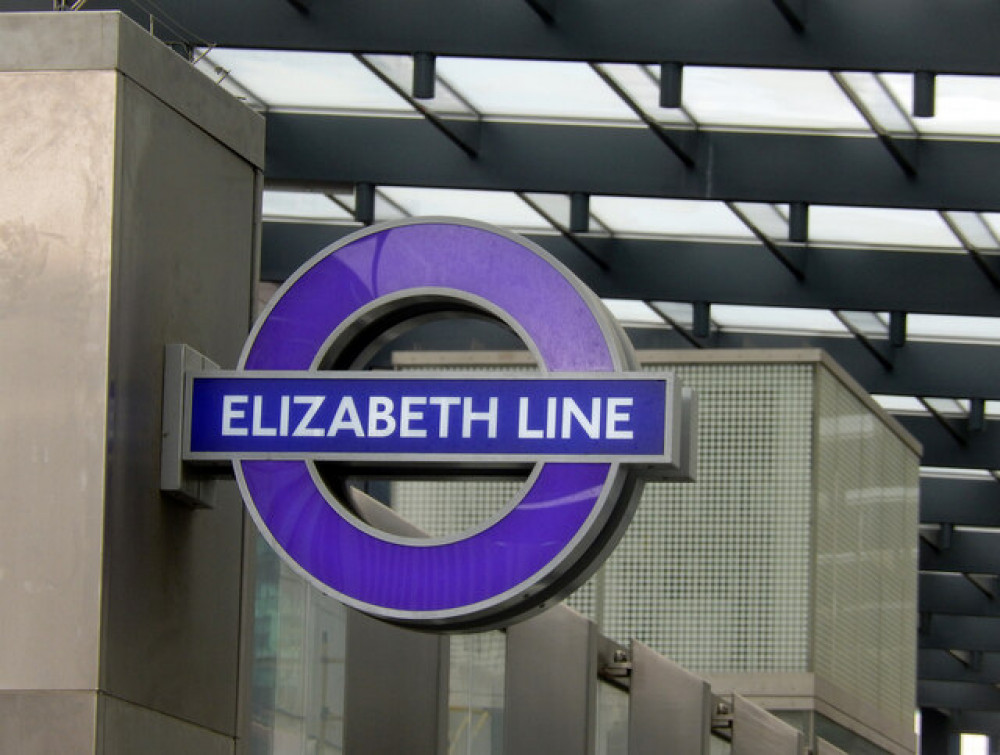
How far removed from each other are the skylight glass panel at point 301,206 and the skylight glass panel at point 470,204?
0.74m

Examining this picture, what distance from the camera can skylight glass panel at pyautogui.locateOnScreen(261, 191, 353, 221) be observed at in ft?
77.8

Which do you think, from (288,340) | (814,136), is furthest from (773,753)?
(288,340)

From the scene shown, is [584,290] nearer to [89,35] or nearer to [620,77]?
[89,35]

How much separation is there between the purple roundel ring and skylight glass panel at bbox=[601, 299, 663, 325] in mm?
17001

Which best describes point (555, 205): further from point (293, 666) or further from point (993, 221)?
point (293, 666)

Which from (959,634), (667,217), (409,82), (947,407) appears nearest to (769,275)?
(667,217)

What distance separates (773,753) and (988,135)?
527 cm

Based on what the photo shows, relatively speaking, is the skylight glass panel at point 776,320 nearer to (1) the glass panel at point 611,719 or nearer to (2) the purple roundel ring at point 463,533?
(1) the glass panel at point 611,719

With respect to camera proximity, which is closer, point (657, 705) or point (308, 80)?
point (657, 705)

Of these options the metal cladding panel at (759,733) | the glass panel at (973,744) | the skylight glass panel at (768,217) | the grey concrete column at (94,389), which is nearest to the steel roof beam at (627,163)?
the skylight glass panel at (768,217)

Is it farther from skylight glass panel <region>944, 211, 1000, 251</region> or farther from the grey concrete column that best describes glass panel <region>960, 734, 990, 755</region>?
the grey concrete column

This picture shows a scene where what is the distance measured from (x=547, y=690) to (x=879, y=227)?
9433 millimetres

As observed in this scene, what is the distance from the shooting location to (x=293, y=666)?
12258 mm

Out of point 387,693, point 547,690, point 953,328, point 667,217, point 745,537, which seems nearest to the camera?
point 387,693
